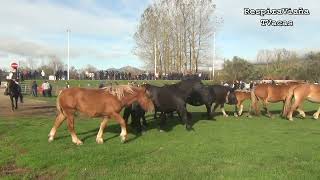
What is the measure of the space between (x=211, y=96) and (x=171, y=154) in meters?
9.03

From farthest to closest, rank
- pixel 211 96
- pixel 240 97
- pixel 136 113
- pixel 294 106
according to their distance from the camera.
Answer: pixel 240 97 → pixel 211 96 → pixel 294 106 → pixel 136 113

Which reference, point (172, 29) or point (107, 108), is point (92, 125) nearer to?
point (107, 108)

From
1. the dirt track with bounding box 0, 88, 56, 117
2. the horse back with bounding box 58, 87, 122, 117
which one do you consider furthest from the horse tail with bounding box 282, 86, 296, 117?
the dirt track with bounding box 0, 88, 56, 117

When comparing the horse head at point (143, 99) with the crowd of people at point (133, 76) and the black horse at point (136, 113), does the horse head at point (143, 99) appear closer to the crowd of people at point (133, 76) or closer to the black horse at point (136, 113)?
the black horse at point (136, 113)

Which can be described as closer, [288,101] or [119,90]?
[119,90]

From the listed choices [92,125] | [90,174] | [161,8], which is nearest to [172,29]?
[161,8]

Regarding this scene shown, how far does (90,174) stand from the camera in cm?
977

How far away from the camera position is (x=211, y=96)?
20219 millimetres

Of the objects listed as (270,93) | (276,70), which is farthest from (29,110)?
(276,70)

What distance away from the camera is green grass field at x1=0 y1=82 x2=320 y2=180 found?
9.69 metres

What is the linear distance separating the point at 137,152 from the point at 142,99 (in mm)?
3037

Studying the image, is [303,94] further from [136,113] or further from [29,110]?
[29,110]

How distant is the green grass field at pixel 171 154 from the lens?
9.69 meters

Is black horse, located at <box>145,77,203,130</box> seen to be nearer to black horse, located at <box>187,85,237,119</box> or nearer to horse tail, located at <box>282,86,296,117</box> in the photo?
black horse, located at <box>187,85,237,119</box>
